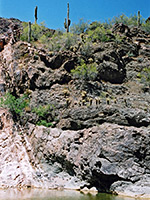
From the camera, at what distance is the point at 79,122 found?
17234 mm

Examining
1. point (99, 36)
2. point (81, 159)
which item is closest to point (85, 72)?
point (99, 36)

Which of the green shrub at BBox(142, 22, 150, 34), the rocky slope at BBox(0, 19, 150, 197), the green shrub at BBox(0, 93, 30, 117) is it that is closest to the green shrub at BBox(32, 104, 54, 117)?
the rocky slope at BBox(0, 19, 150, 197)

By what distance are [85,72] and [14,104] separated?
7.21 m

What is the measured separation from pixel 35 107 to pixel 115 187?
1002cm

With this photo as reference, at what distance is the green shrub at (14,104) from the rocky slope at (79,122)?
0.49 meters

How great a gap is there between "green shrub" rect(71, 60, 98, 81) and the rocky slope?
530 mm

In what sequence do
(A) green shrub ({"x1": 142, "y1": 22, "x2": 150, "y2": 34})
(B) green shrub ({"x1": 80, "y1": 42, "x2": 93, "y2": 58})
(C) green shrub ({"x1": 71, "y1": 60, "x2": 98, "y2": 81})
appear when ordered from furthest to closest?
1. (A) green shrub ({"x1": 142, "y1": 22, "x2": 150, "y2": 34})
2. (B) green shrub ({"x1": 80, "y1": 42, "x2": 93, "y2": 58})
3. (C) green shrub ({"x1": 71, "y1": 60, "x2": 98, "y2": 81})

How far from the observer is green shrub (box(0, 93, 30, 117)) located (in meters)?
20.9

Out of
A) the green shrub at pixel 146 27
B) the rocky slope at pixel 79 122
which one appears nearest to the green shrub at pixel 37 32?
the rocky slope at pixel 79 122

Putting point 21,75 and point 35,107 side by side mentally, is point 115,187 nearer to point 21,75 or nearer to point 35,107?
point 35,107

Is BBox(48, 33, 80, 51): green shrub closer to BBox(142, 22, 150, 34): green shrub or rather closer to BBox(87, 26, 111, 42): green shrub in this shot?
BBox(87, 26, 111, 42): green shrub

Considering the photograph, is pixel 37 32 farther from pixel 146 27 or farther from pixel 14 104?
pixel 146 27

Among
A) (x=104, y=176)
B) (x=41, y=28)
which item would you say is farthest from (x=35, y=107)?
(x=41, y=28)

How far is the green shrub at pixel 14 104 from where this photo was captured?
823 inches
